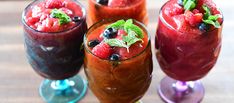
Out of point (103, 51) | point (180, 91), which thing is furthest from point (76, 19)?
point (180, 91)

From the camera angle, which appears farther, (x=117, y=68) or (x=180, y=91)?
(x=180, y=91)

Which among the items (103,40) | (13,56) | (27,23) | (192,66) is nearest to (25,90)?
(13,56)

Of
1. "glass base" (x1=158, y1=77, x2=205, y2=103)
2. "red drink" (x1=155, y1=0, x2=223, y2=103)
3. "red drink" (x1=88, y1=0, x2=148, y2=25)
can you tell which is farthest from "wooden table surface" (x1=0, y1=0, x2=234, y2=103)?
"red drink" (x1=88, y1=0, x2=148, y2=25)

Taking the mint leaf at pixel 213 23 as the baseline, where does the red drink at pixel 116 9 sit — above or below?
below

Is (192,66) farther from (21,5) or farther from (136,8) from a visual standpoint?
(21,5)

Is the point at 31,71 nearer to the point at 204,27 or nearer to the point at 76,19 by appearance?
the point at 76,19

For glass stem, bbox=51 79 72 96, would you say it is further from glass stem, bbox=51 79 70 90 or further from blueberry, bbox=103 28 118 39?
blueberry, bbox=103 28 118 39

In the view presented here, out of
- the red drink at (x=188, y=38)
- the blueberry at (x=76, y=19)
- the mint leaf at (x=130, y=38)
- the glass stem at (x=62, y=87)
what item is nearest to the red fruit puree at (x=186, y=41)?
the red drink at (x=188, y=38)

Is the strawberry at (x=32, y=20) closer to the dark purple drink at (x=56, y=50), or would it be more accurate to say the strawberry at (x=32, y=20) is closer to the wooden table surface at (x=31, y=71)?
the dark purple drink at (x=56, y=50)
